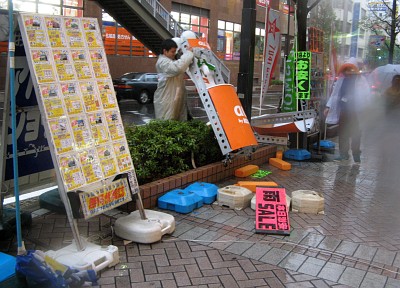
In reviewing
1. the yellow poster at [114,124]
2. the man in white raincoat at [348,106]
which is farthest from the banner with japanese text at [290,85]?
the yellow poster at [114,124]

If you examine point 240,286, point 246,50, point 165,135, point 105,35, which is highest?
point 105,35

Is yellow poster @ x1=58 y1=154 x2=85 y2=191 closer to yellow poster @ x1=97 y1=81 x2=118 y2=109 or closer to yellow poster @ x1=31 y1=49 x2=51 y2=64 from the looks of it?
yellow poster @ x1=97 y1=81 x2=118 y2=109

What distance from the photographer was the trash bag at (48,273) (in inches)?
121

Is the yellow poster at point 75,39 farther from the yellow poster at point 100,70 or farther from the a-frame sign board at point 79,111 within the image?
the yellow poster at point 100,70

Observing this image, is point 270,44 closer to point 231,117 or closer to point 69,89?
point 231,117

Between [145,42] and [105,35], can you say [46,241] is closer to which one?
[145,42]

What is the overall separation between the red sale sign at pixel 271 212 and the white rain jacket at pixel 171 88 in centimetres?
222

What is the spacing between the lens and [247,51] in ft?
24.4

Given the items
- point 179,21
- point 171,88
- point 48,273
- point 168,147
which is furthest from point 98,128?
point 179,21

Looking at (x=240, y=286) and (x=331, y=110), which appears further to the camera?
(x=331, y=110)

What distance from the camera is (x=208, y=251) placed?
4031mm

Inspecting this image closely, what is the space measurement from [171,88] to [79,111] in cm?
280

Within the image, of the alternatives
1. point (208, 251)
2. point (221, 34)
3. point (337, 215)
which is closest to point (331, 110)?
point (337, 215)

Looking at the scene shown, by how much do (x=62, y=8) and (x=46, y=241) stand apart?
20661 mm
